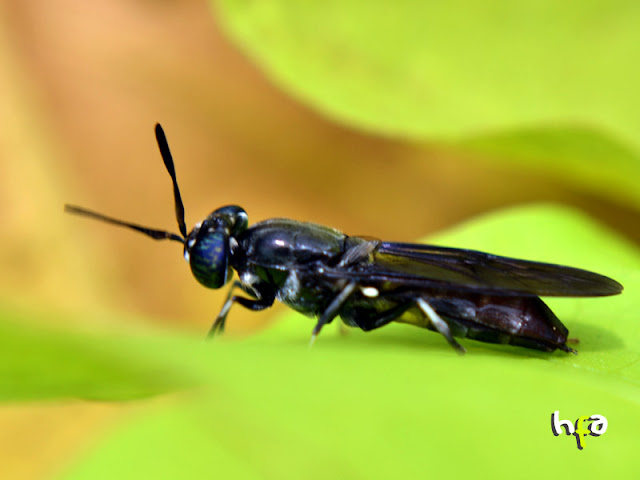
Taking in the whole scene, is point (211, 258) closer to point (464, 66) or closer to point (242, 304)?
point (242, 304)

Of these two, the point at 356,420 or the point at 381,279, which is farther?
the point at 381,279

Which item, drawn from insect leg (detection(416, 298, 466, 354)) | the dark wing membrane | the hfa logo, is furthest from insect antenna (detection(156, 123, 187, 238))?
the hfa logo

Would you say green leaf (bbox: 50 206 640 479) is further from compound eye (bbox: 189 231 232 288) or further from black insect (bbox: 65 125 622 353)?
compound eye (bbox: 189 231 232 288)

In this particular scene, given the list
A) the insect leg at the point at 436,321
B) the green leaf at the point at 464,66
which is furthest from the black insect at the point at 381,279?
the green leaf at the point at 464,66

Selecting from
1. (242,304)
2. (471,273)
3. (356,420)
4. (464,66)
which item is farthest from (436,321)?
(464,66)

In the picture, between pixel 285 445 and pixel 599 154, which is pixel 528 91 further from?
pixel 285 445
